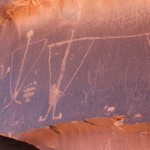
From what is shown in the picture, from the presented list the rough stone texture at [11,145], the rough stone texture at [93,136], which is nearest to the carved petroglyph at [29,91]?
the rough stone texture at [93,136]

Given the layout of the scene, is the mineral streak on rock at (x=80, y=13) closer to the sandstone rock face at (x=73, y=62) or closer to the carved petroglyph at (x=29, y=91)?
the sandstone rock face at (x=73, y=62)

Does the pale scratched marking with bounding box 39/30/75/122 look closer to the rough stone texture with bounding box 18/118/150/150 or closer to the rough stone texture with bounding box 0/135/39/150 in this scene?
the rough stone texture with bounding box 18/118/150/150

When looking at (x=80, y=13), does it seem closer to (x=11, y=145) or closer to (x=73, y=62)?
(x=73, y=62)

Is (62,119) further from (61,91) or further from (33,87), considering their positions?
(33,87)

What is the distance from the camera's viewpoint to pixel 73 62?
1.59 meters

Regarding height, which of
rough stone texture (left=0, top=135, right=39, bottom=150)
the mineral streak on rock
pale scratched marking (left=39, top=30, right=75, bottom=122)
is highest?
the mineral streak on rock

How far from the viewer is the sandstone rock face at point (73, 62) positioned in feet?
4.70

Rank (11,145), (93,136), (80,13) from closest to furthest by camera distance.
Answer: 1. (93,136)
2. (80,13)
3. (11,145)

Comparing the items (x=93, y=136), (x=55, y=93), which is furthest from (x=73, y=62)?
(x=93, y=136)

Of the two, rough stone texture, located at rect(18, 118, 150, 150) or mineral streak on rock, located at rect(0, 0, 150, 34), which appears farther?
mineral streak on rock, located at rect(0, 0, 150, 34)

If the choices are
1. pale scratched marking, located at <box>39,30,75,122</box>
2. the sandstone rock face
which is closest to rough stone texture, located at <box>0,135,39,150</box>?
the sandstone rock face

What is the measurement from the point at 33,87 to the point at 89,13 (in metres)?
0.38

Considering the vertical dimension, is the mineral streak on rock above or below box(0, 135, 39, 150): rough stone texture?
above

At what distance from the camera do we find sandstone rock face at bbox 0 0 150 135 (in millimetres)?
→ 1432
